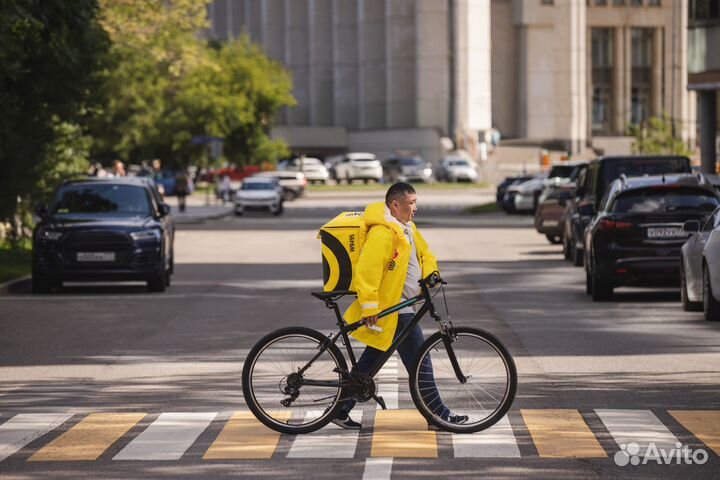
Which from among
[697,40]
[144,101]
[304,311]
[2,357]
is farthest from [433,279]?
[144,101]

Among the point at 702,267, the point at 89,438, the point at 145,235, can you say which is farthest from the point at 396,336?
the point at 145,235

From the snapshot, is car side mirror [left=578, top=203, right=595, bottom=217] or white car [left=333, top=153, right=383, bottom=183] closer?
car side mirror [left=578, top=203, right=595, bottom=217]

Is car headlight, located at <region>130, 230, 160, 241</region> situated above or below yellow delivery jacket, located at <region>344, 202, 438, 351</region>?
below

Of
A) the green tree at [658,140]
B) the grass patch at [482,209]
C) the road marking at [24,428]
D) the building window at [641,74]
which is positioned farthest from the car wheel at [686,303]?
the building window at [641,74]

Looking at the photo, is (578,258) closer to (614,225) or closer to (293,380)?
(614,225)

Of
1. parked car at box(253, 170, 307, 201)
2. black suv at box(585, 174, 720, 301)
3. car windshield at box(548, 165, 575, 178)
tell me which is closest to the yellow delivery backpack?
black suv at box(585, 174, 720, 301)

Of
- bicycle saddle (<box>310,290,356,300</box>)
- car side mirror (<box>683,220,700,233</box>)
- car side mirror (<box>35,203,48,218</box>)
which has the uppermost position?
bicycle saddle (<box>310,290,356,300</box>)

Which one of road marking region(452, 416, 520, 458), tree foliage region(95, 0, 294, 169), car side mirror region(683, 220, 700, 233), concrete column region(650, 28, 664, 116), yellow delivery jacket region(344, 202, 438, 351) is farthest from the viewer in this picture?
concrete column region(650, 28, 664, 116)

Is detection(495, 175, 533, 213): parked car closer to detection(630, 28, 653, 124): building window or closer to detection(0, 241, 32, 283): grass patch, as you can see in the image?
detection(0, 241, 32, 283): grass patch

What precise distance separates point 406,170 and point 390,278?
87796 millimetres

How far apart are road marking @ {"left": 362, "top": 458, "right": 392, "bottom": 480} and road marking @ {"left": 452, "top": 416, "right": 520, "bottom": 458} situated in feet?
1.63

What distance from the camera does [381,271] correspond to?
10.9 meters

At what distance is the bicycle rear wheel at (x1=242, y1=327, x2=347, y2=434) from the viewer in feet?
36.3

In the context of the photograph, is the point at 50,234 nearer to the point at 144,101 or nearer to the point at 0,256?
the point at 0,256
